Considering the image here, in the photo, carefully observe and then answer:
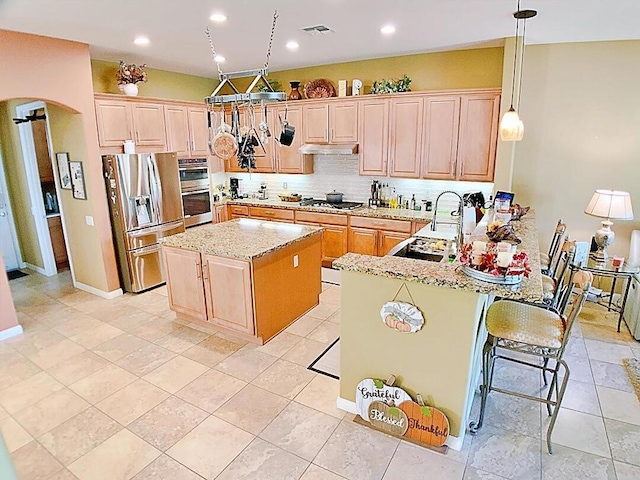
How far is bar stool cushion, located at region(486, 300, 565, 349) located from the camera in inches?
91.5

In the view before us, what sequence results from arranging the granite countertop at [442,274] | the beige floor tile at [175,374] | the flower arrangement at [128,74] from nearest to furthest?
the granite countertop at [442,274] → the beige floor tile at [175,374] → the flower arrangement at [128,74]

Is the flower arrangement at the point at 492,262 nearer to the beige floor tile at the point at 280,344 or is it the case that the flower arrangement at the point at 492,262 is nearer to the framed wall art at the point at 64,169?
the beige floor tile at the point at 280,344

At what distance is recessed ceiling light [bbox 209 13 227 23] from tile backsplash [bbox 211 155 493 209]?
284cm

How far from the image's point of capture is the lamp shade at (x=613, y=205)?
3949mm

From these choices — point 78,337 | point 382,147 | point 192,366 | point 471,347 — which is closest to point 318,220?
point 382,147

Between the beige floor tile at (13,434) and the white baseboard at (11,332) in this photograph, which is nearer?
the beige floor tile at (13,434)

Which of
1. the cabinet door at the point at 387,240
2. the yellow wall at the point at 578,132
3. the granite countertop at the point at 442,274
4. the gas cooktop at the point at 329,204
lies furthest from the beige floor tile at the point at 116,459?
the yellow wall at the point at 578,132

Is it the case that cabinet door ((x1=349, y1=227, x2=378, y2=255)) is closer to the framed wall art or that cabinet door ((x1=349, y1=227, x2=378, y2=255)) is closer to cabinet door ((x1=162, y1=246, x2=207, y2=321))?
cabinet door ((x1=162, y1=246, x2=207, y2=321))

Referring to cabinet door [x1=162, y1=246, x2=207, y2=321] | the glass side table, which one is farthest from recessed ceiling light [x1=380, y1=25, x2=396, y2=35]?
the glass side table

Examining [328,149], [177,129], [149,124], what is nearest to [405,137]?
[328,149]

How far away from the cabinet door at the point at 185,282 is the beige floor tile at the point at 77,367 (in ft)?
2.83

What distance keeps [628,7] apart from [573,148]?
5.47 ft

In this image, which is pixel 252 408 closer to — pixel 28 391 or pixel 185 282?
pixel 185 282

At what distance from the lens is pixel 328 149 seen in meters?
5.60
